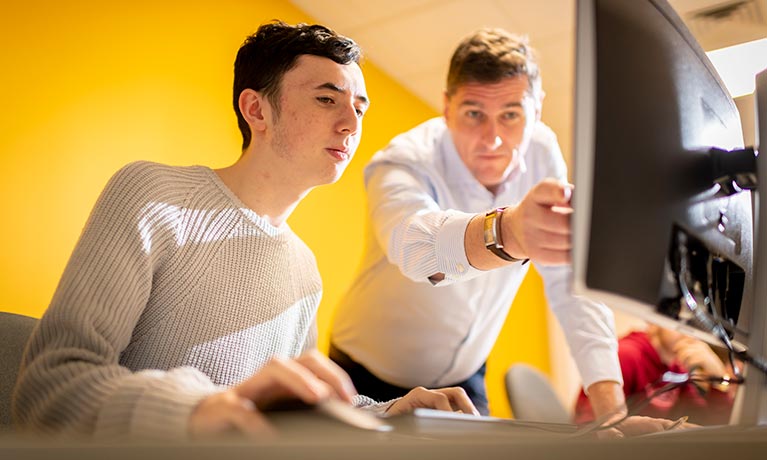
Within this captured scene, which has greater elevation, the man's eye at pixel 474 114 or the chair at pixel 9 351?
the man's eye at pixel 474 114

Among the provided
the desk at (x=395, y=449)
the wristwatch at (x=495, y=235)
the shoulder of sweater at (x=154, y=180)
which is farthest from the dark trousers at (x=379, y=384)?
the desk at (x=395, y=449)

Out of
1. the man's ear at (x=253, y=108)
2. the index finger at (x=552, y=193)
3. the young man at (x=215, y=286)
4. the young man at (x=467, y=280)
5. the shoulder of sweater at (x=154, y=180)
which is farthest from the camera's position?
the young man at (x=467, y=280)

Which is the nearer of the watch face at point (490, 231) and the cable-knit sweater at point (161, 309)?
the cable-knit sweater at point (161, 309)

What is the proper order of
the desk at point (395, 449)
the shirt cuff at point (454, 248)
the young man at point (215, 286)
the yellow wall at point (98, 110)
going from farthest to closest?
1. the yellow wall at point (98, 110)
2. the shirt cuff at point (454, 248)
3. the young man at point (215, 286)
4. the desk at point (395, 449)

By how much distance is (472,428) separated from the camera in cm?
57

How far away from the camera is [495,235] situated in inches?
36.5

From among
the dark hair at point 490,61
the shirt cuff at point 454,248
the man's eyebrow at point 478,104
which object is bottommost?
the shirt cuff at point 454,248

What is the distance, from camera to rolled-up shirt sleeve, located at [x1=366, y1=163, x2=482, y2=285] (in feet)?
3.35

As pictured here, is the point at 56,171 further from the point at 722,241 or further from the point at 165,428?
the point at 722,241

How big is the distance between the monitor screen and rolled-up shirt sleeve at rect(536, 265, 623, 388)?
0.52 metres

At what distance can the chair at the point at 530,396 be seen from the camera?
211cm

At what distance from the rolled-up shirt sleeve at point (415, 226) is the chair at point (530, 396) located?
1.05m

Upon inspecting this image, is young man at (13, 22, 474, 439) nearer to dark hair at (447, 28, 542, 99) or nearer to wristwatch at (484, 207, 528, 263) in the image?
wristwatch at (484, 207, 528, 263)

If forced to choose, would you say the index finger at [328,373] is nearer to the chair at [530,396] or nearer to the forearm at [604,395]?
the forearm at [604,395]
